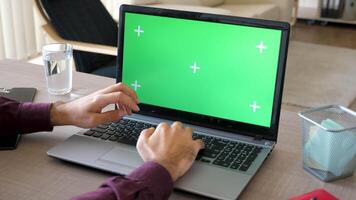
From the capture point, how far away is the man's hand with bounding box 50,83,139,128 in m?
1.05

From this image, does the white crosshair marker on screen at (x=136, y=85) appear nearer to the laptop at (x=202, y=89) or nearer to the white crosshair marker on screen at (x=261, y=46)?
the laptop at (x=202, y=89)

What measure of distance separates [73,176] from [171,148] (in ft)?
0.68

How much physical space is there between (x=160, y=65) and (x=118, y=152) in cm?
26

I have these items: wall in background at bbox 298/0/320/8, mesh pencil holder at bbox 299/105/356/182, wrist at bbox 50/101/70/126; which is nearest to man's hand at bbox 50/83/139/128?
wrist at bbox 50/101/70/126

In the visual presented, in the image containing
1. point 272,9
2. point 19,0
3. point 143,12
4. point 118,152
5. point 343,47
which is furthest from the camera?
point 343,47

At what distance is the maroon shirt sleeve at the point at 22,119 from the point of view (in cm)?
108

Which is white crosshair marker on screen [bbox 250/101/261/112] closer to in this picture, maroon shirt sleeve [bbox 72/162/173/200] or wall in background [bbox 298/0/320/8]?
maroon shirt sleeve [bbox 72/162/173/200]

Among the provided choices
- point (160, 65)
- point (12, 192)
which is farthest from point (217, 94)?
point (12, 192)

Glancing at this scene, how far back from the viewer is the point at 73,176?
3.06 feet

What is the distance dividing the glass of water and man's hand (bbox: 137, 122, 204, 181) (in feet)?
1.69

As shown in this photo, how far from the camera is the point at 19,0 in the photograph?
3164mm

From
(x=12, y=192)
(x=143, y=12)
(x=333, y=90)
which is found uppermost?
(x=143, y=12)

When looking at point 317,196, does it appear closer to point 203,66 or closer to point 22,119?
point 203,66

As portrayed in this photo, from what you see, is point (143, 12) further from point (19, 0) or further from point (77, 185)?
point (19, 0)
